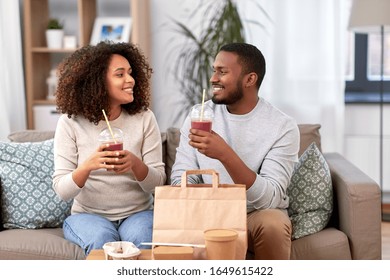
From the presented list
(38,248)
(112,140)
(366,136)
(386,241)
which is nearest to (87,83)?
(112,140)

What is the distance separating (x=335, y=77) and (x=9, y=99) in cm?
209

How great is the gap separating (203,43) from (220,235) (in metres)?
2.54

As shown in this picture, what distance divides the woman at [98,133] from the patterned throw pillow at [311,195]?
0.57 meters

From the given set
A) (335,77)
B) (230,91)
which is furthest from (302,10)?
(230,91)

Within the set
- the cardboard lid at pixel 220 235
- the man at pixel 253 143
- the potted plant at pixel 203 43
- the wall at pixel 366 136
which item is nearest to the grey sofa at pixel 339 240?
the man at pixel 253 143

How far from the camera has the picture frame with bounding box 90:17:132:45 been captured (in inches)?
172

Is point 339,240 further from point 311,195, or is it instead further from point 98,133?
point 98,133

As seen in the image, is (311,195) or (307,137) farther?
(307,137)

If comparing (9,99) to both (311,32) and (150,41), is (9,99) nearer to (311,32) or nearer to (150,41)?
(150,41)

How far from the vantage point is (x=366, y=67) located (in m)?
4.68

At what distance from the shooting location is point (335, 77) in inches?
174

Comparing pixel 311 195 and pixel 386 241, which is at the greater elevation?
pixel 311 195

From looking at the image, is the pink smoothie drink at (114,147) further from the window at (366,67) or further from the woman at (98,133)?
the window at (366,67)
